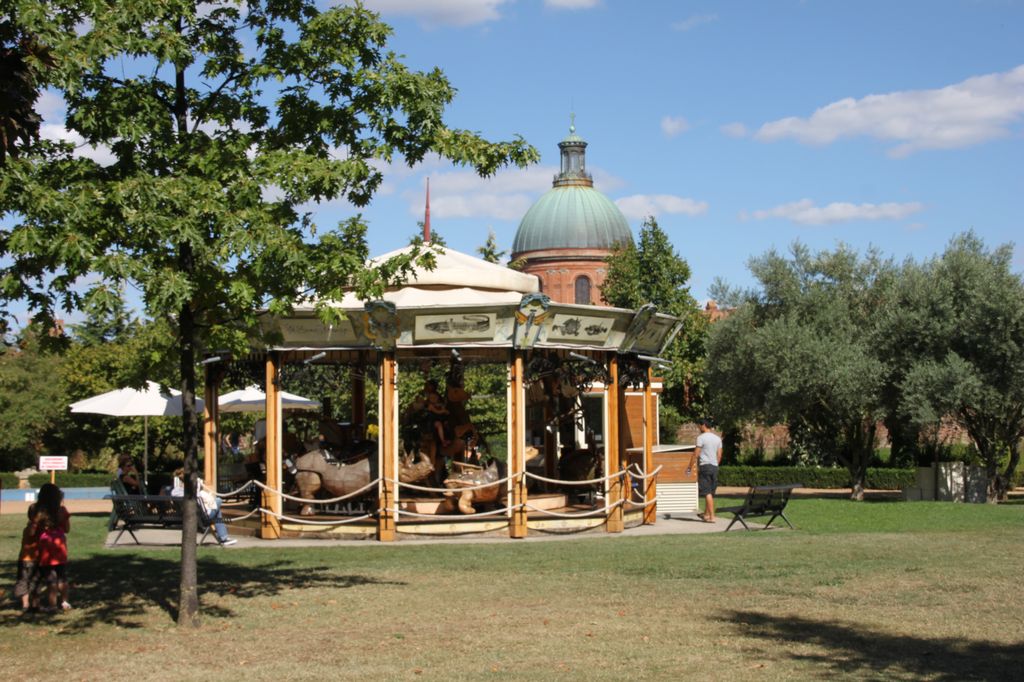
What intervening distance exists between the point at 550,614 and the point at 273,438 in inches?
338

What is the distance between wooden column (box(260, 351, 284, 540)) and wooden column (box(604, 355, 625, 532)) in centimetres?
509

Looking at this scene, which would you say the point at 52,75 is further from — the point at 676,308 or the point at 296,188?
the point at 676,308

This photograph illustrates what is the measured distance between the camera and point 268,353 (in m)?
19.0

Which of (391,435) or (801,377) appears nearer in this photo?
(391,435)

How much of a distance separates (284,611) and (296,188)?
159 inches

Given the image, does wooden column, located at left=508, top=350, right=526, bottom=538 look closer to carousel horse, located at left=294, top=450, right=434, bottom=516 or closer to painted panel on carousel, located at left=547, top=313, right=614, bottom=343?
painted panel on carousel, located at left=547, top=313, right=614, bottom=343

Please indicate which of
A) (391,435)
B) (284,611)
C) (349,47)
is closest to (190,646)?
(284,611)

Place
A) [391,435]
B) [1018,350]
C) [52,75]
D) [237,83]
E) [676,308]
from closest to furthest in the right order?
[52,75] → [237,83] → [391,435] → [1018,350] → [676,308]

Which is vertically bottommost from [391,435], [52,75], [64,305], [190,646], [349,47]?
[190,646]

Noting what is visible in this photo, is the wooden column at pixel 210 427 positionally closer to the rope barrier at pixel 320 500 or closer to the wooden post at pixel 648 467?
the rope barrier at pixel 320 500

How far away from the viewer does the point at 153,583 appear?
13.9 meters

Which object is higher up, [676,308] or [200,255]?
[676,308]

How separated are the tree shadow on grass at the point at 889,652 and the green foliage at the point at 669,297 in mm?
37691

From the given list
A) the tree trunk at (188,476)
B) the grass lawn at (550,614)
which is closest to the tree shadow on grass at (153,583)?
the grass lawn at (550,614)
